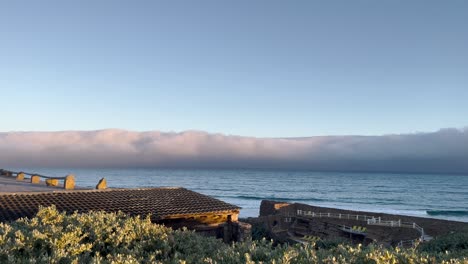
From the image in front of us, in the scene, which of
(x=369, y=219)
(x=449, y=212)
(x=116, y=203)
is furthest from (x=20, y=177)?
(x=449, y=212)

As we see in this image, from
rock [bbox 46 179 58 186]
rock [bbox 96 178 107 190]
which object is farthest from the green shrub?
rock [bbox 46 179 58 186]

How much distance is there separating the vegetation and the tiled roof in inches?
227

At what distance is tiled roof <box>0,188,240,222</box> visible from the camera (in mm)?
14703

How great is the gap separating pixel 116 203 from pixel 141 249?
33.2 ft

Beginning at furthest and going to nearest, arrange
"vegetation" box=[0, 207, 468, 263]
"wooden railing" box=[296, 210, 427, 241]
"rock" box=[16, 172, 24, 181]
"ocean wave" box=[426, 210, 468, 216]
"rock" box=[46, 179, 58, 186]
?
"ocean wave" box=[426, 210, 468, 216] < "wooden railing" box=[296, 210, 427, 241] < "rock" box=[16, 172, 24, 181] < "rock" box=[46, 179, 58, 186] < "vegetation" box=[0, 207, 468, 263]

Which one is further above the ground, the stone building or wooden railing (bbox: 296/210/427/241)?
the stone building

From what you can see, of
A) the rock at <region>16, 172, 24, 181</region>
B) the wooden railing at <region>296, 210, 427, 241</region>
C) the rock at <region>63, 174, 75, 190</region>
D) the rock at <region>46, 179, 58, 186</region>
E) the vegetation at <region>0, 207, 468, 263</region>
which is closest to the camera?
the vegetation at <region>0, 207, 468, 263</region>

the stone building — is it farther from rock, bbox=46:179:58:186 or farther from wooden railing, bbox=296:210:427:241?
wooden railing, bbox=296:210:427:241

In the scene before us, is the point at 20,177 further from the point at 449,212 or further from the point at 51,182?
the point at 449,212

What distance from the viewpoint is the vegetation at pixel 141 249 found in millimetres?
5613

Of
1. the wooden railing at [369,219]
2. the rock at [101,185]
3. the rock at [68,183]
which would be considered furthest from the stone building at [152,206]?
the wooden railing at [369,219]

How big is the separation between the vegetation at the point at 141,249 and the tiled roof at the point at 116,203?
576 centimetres

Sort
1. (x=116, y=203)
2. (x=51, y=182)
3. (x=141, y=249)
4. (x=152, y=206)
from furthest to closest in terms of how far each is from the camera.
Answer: (x=51, y=182), (x=116, y=203), (x=152, y=206), (x=141, y=249)

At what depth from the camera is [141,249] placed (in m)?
7.12
